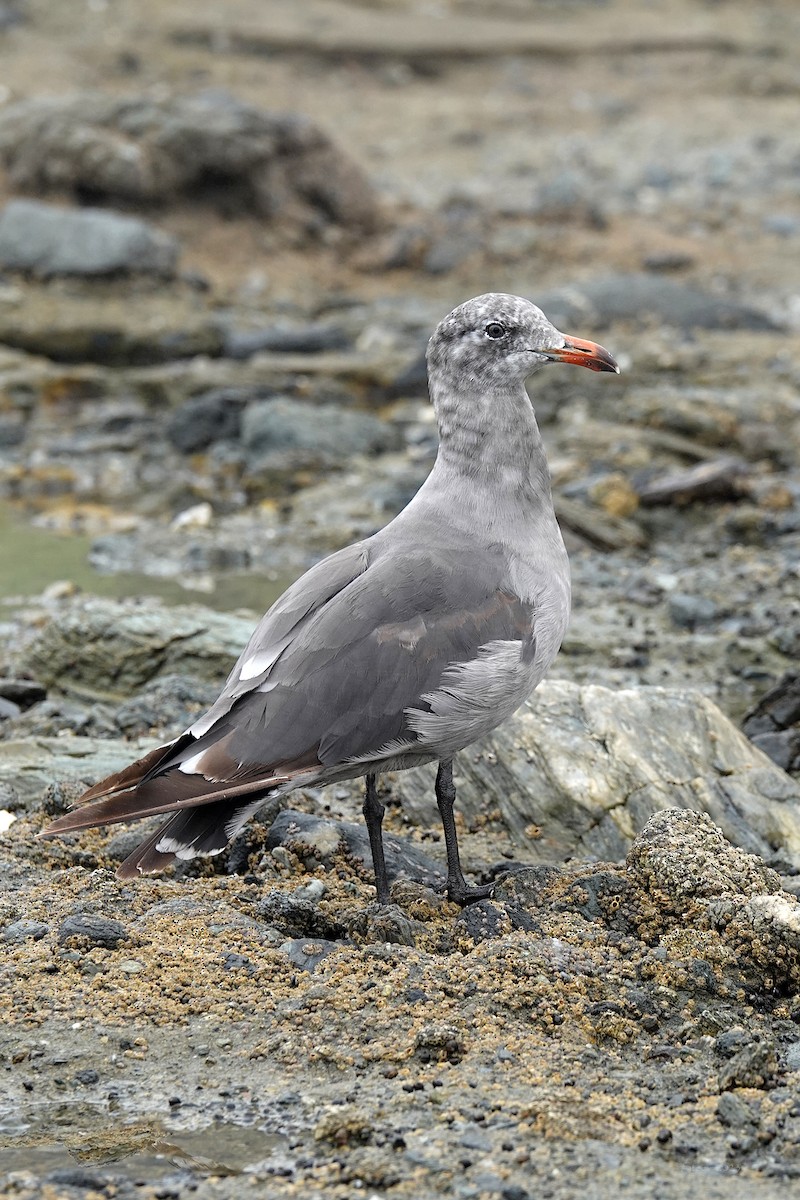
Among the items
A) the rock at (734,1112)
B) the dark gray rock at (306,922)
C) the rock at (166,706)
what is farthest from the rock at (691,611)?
the rock at (734,1112)

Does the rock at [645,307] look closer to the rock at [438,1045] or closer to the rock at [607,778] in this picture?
the rock at [607,778]

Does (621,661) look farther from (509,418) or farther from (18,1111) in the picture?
(18,1111)

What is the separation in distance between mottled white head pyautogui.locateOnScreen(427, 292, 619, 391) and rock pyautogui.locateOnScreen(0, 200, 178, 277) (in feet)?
32.4

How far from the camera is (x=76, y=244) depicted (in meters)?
14.4

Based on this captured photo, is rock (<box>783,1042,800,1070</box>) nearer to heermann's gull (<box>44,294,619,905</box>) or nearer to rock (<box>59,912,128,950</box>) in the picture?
heermann's gull (<box>44,294,619,905</box>)

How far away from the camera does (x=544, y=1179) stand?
3422 millimetres

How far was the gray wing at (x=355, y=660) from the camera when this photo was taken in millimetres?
4465

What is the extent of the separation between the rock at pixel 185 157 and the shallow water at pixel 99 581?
6.37 meters

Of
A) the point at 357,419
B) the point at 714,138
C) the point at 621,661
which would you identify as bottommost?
the point at 621,661

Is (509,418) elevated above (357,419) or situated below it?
above

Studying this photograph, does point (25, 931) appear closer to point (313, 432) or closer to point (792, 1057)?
point (792, 1057)

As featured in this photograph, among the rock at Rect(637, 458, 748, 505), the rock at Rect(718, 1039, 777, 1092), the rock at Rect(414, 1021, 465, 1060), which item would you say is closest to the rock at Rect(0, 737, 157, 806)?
the rock at Rect(414, 1021, 465, 1060)

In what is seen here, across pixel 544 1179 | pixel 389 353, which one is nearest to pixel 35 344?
pixel 389 353

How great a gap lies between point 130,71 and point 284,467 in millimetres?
14091
